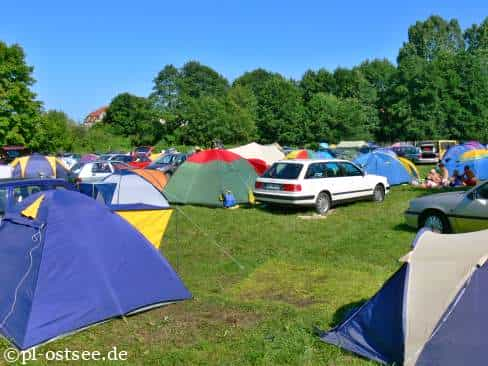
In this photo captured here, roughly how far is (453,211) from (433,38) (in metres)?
59.2

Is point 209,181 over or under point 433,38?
under

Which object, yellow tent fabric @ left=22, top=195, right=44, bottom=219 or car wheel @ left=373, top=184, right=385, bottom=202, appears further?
car wheel @ left=373, top=184, right=385, bottom=202

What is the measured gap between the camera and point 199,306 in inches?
250

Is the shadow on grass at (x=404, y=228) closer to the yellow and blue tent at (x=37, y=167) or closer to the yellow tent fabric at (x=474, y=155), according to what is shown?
the yellow tent fabric at (x=474, y=155)

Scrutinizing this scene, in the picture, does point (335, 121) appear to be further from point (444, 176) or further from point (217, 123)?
point (444, 176)

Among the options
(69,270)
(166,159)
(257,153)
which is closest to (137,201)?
(69,270)

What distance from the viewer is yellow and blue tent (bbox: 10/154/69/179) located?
21.3 metres

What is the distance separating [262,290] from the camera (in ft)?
23.6

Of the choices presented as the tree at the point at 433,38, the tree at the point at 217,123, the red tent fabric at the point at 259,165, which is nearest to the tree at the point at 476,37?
the tree at the point at 433,38

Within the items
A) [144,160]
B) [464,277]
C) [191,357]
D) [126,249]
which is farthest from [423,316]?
[144,160]

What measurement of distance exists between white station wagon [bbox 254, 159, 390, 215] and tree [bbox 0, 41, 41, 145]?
3051 centimetres

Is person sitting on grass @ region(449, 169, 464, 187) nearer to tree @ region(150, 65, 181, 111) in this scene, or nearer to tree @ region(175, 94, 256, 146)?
tree @ region(175, 94, 256, 146)

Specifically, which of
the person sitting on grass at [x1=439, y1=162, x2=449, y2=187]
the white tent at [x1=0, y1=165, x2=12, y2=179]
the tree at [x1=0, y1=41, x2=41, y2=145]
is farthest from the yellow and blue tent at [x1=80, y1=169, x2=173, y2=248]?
the tree at [x1=0, y1=41, x2=41, y2=145]

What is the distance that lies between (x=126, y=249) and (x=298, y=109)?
163ft
